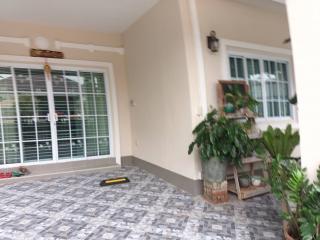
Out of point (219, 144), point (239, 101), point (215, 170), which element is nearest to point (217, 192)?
point (215, 170)

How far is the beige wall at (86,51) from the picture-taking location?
427 cm

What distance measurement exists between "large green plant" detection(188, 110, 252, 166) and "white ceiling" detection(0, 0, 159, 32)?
7.10ft

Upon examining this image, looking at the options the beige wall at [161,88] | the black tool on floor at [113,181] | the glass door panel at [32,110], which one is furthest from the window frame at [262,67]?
the glass door panel at [32,110]

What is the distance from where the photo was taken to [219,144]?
280 centimetres

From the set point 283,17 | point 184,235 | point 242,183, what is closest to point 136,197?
point 184,235

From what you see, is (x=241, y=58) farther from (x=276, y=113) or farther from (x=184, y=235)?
(x=184, y=235)

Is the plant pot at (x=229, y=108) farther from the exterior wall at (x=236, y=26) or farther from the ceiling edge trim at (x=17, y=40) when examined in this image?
the ceiling edge trim at (x=17, y=40)

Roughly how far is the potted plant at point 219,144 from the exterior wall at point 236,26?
0.44m

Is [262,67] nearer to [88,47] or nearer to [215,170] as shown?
[215,170]

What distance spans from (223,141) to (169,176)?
4.15ft

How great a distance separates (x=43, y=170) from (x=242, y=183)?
3.49 metres

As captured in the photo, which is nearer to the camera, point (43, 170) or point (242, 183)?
point (242, 183)

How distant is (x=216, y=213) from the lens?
2619 millimetres

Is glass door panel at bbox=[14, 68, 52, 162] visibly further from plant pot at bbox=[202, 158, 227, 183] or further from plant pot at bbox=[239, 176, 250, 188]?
plant pot at bbox=[239, 176, 250, 188]
